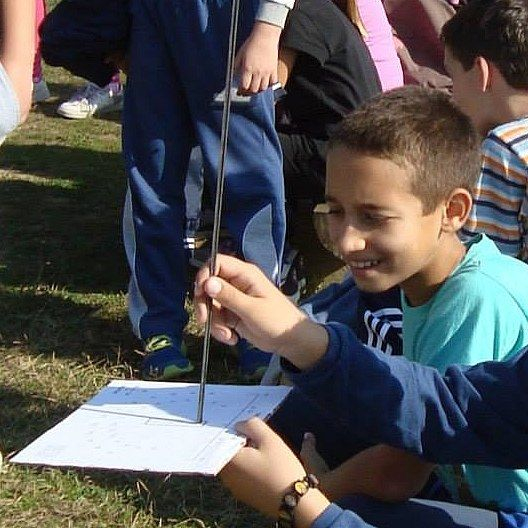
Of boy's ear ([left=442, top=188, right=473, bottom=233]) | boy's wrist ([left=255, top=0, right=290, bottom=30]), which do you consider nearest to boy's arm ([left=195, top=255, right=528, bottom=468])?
boy's ear ([left=442, top=188, right=473, bottom=233])

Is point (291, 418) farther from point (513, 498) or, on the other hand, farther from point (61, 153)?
point (61, 153)

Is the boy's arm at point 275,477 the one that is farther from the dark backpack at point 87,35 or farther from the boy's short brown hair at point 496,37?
the dark backpack at point 87,35

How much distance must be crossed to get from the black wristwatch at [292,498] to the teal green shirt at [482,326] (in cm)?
27

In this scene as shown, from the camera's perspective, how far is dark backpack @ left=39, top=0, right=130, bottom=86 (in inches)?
126

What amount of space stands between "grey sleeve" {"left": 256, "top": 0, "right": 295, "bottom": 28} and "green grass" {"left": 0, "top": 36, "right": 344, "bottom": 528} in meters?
0.94

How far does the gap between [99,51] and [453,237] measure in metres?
1.59

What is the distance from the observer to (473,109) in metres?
2.92

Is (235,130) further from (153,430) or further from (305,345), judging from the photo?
(305,345)

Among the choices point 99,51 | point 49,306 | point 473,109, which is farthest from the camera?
point 49,306

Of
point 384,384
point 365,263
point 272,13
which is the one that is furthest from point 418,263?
point 272,13

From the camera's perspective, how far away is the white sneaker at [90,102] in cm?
654

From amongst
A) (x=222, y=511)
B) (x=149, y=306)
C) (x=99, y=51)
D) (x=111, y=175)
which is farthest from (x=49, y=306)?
(x=111, y=175)

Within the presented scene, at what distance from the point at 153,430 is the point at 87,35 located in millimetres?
1656

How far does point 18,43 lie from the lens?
2389 mm
